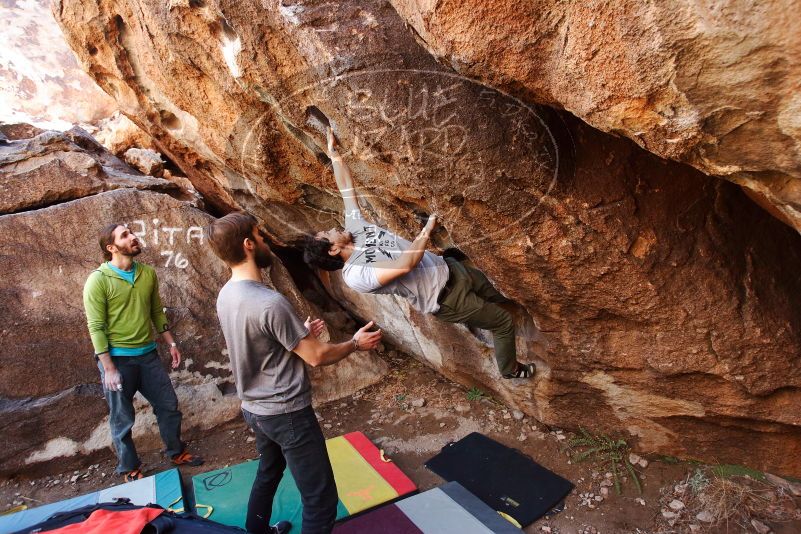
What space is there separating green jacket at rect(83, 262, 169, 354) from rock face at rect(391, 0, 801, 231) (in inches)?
98.8

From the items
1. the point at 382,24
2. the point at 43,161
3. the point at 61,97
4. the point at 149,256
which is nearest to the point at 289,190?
the point at 149,256

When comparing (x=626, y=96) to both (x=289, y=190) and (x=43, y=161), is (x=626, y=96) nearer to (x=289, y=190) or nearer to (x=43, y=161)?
(x=289, y=190)

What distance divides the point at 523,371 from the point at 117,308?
2664 millimetres

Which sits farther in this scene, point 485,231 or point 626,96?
point 485,231

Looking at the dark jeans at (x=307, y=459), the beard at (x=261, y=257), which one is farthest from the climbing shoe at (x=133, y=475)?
the beard at (x=261, y=257)

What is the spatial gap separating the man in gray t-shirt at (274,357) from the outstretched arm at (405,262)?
658 mm

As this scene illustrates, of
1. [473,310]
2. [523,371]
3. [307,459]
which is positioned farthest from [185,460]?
[523,371]

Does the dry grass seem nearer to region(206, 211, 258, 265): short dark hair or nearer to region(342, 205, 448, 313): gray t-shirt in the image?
region(342, 205, 448, 313): gray t-shirt

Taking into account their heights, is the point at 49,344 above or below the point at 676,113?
below

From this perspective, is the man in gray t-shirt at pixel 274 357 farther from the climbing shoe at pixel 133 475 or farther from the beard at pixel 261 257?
the climbing shoe at pixel 133 475

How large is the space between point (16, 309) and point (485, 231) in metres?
3.64

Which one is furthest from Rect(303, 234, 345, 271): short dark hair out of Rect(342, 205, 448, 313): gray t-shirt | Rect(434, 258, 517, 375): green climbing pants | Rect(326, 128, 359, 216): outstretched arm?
Rect(434, 258, 517, 375): green climbing pants

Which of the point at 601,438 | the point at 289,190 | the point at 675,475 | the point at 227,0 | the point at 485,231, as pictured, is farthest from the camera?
the point at 289,190

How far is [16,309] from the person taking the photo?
3.99 metres
